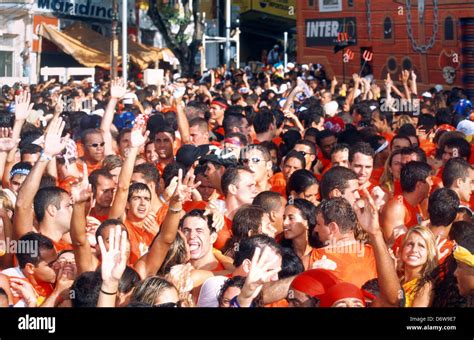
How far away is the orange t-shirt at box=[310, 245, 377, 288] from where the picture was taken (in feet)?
16.5

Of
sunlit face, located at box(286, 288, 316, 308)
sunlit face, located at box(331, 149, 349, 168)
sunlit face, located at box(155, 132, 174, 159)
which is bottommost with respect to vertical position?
sunlit face, located at box(286, 288, 316, 308)

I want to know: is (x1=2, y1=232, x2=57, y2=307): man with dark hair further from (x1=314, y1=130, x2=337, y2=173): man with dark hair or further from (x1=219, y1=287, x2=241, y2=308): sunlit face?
(x1=314, y1=130, x2=337, y2=173): man with dark hair

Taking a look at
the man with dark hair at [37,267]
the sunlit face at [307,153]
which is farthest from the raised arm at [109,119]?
the man with dark hair at [37,267]

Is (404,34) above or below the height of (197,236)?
above

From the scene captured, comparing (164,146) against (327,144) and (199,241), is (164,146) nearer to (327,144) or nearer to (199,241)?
(327,144)

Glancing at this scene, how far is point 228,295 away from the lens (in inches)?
183

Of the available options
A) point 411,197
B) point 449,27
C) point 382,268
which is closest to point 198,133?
point 411,197

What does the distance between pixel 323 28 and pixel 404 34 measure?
1478 millimetres

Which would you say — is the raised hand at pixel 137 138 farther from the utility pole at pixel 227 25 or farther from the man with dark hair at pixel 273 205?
the utility pole at pixel 227 25

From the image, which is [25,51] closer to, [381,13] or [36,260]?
[381,13]

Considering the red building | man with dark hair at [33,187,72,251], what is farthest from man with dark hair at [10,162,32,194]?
the red building

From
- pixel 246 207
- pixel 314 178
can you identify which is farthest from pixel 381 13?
pixel 246 207

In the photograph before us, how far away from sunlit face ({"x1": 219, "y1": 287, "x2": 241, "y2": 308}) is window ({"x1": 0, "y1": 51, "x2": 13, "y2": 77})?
24.9 feet
